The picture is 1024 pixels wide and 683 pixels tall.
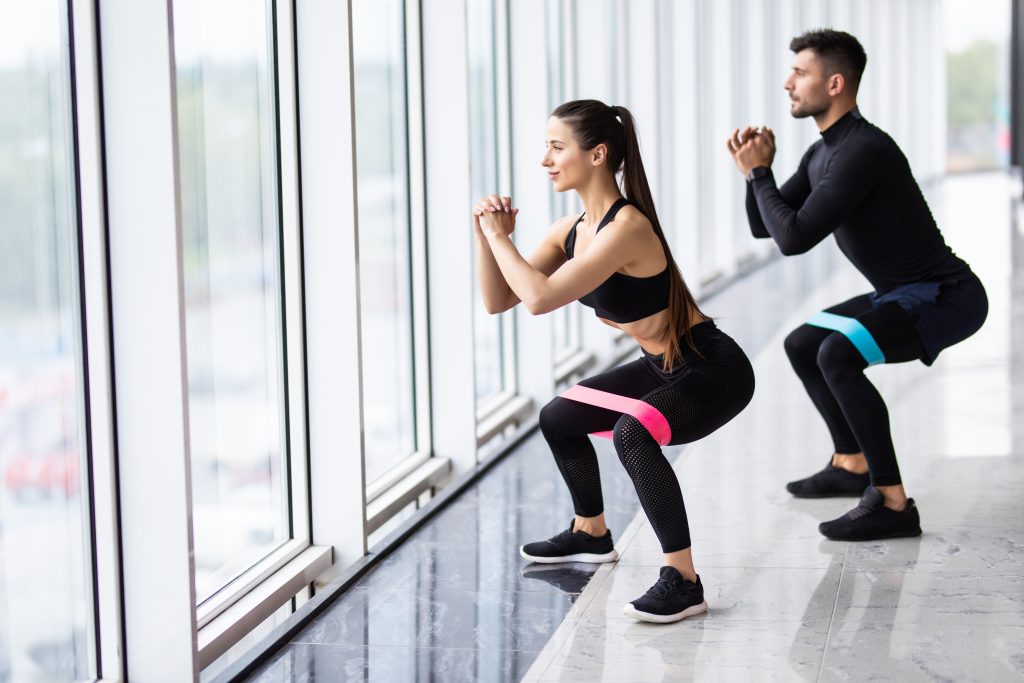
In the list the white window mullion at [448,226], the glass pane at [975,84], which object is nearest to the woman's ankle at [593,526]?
the white window mullion at [448,226]

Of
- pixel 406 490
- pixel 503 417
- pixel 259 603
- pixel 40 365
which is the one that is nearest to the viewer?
pixel 40 365

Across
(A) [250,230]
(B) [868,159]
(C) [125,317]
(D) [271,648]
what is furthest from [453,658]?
(B) [868,159]

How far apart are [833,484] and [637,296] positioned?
134 cm

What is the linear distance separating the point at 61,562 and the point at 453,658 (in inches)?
34.9

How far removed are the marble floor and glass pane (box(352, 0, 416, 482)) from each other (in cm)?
38

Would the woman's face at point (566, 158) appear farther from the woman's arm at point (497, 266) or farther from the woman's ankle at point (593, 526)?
the woman's ankle at point (593, 526)

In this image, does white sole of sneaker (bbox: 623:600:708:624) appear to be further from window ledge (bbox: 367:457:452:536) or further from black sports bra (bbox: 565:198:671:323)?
window ledge (bbox: 367:457:452:536)

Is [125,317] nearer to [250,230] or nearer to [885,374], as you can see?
[250,230]

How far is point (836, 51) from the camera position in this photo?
12.0ft

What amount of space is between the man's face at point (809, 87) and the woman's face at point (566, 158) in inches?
32.9

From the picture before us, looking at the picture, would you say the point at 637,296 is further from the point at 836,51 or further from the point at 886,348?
the point at 836,51

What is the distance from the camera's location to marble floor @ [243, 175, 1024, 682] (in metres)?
2.87

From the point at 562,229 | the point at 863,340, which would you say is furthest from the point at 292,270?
the point at 863,340

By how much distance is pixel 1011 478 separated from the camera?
4.27 metres
